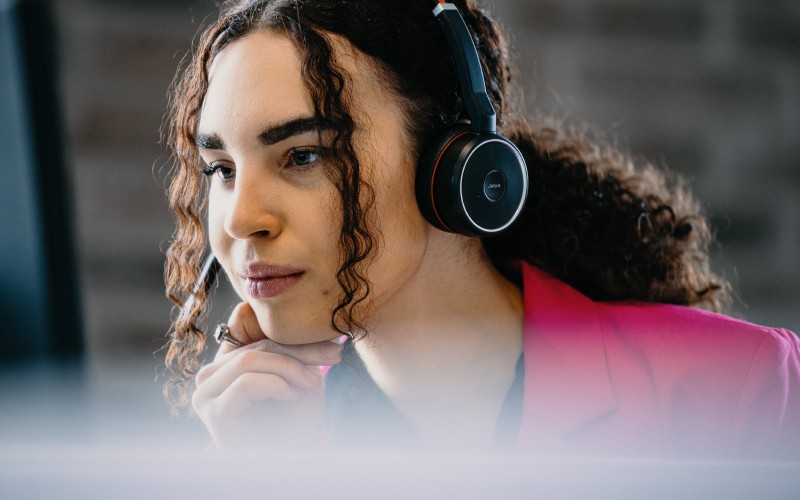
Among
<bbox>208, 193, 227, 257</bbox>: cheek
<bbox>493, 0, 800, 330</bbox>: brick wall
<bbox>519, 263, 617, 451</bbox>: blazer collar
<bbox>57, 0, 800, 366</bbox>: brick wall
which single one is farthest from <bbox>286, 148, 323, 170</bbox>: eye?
<bbox>493, 0, 800, 330</bbox>: brick wall

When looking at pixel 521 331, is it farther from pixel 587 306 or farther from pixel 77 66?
pixel 77 66

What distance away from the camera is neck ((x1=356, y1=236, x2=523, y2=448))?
1.01 m

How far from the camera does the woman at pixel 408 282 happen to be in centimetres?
86

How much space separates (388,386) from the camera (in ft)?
3.46

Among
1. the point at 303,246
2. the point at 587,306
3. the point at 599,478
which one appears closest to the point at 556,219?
the point at 587,306

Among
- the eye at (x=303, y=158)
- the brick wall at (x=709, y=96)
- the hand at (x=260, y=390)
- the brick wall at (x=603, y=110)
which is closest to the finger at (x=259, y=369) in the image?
the hand at (x=260, y=390)

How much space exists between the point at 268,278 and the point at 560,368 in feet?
1.23

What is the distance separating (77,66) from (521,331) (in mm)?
989

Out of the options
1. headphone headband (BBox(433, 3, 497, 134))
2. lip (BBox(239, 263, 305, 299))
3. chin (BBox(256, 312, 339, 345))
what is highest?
headphone headband (BBox(433, 3, 497, 134))

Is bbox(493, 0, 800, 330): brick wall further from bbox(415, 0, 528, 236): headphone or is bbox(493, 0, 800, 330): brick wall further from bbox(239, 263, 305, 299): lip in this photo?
bbox(239, 263, 305, 299): lip

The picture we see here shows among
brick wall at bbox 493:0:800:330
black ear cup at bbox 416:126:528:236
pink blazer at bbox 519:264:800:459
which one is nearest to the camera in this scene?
black ear cup at bbox 416:126:528:236

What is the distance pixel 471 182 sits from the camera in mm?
829

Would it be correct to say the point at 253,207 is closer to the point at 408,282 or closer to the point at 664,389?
the point at 408,282

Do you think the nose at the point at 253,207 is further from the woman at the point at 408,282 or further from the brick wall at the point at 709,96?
the brick wall at the point at 709,96
